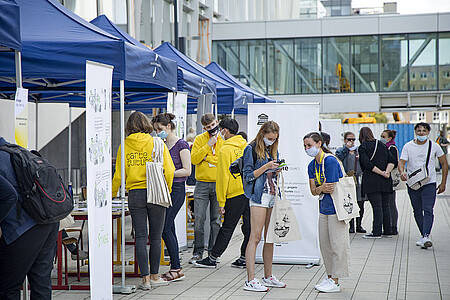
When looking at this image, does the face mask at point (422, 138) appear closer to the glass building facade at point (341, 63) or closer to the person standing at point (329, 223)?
the person standing at point (329, 223)

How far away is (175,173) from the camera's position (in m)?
7.78

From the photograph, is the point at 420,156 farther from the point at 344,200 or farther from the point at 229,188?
the point at 229,188

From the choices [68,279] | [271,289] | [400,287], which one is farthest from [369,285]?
[68,279]

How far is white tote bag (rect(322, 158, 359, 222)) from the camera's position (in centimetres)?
680

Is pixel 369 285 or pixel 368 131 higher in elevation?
pixel 368 131

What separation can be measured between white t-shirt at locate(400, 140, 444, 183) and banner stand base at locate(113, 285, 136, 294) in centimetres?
494

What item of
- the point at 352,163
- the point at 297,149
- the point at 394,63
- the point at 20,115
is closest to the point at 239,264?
the point at 297,149

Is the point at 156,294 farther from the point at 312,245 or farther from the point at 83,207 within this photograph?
the point at 312,245

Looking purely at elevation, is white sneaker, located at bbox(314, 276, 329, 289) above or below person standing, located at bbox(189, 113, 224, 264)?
below

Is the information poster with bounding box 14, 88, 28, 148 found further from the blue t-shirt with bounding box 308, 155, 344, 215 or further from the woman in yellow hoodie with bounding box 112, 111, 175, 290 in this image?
the blue t-shirt with bounding box 308, 155, 344, 215

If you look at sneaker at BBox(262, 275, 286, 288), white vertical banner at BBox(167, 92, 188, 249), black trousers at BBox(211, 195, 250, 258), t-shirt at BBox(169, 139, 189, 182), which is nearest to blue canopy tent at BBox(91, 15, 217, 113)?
white vertical banner at BBox(167, 92, 188, 249)

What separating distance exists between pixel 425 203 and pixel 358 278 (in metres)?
2.45

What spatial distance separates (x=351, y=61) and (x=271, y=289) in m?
30.2

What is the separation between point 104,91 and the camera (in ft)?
19.9
